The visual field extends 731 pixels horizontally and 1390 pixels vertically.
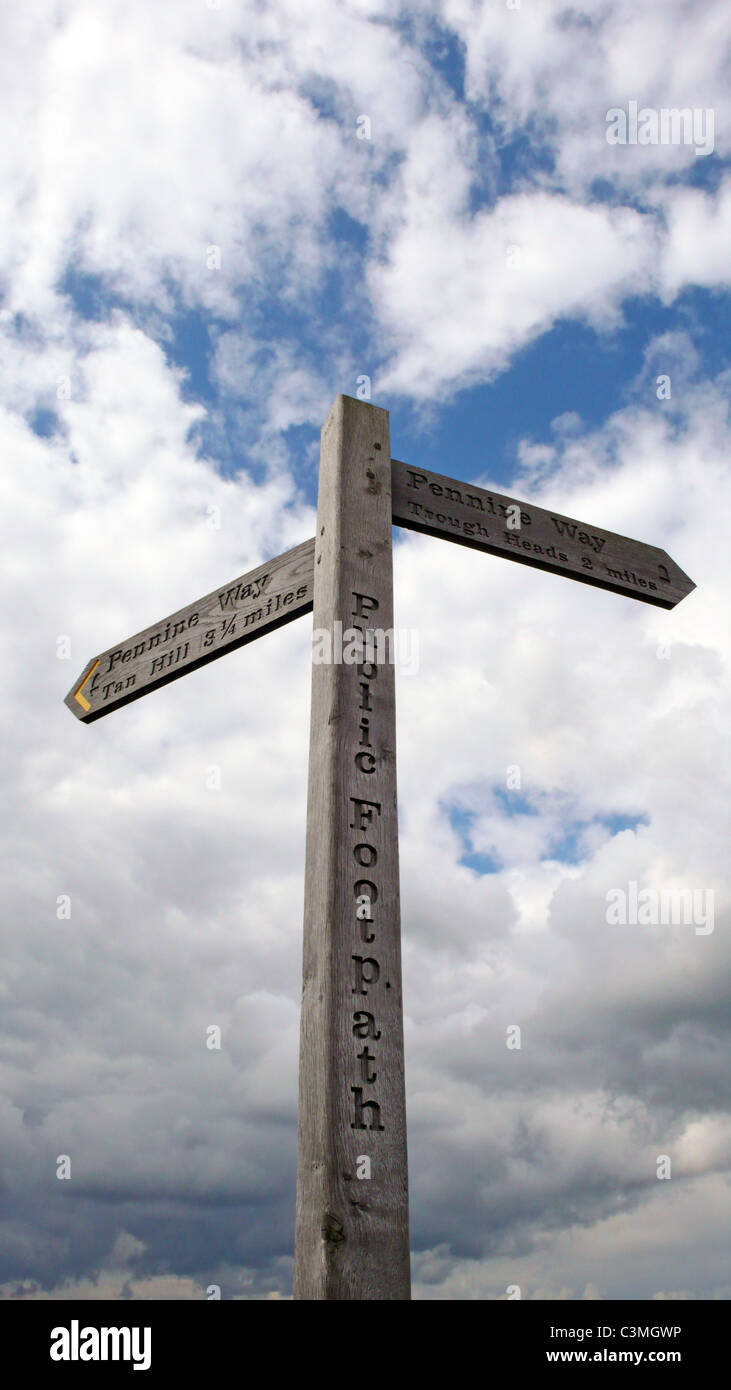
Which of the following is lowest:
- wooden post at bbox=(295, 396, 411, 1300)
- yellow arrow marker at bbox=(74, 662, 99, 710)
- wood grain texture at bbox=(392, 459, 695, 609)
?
wooden post at bbox=(295, 396, 411, 1300)

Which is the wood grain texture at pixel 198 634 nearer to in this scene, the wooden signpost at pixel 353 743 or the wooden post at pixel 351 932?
the wooden signpost at pixel 353 743

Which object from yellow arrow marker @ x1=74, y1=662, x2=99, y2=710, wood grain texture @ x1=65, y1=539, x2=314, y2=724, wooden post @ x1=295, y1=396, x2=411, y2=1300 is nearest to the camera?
wooden post @ x1=295, y1=396, x2=411, y2=1300

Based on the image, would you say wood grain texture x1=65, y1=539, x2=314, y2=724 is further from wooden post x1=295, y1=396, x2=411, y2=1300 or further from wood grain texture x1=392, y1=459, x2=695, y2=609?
wood grain texture x1=392, y1=459, x2=695, y2=609

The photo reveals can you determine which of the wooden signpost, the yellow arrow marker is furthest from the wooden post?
the yellow arrow marker

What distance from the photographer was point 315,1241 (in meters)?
2.54

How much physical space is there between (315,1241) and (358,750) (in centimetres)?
135

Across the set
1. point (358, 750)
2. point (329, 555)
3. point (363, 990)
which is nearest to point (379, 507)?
point (329, 555)

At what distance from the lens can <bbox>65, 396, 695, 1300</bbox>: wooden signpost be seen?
260cm

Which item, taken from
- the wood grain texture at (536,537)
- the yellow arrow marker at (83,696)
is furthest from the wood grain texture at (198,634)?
the wood grain texture at (536,537)

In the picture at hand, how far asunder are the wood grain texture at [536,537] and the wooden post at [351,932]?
256 mm

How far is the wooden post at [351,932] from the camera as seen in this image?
8.43ft

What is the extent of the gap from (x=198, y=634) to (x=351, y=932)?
5.68 ft
